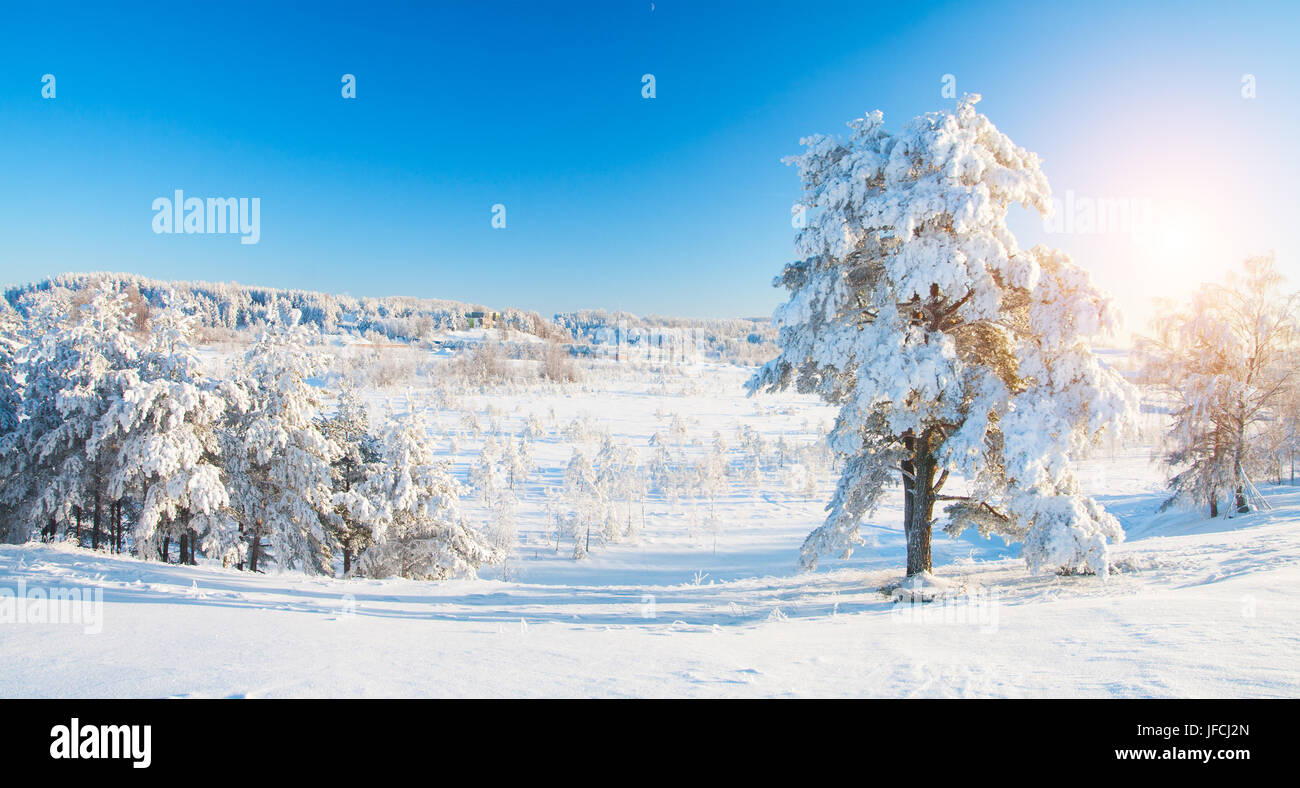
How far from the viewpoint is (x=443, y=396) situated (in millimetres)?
116625

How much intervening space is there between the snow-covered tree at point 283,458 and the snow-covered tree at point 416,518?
2.02 m

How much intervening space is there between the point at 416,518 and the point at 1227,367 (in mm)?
30224

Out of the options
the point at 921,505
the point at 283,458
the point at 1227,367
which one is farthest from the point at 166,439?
the point at 1227,367

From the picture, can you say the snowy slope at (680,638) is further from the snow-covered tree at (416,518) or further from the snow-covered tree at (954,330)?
the snow-covered tree at (416,518)

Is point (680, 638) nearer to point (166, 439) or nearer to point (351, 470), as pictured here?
point (166, 439)

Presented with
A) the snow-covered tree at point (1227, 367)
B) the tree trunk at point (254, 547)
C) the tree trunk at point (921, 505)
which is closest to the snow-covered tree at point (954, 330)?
the tree trunk at point (921, 505)

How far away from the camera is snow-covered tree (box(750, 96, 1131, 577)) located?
8555mm

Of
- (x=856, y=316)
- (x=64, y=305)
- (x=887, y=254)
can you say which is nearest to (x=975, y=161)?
(x=887, y=254)

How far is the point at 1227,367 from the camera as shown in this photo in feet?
64.2

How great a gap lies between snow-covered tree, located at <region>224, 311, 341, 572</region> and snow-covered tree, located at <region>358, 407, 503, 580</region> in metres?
2.02

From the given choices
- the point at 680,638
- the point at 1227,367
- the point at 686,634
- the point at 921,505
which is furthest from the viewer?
the point at 1227,367

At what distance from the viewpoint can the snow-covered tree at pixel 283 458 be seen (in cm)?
1975
